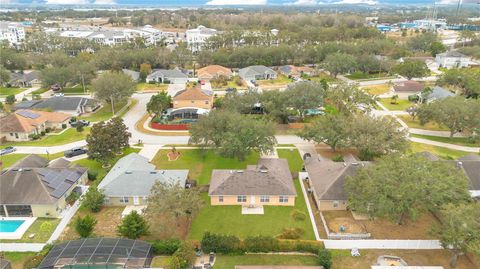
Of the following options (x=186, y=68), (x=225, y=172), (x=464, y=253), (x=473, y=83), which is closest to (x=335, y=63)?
(x=473, y=83)

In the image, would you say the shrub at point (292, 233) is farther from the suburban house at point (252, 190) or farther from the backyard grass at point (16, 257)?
the backyard grass at point (16, 257)

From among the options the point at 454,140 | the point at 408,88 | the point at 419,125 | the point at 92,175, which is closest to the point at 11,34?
the point at 92,175

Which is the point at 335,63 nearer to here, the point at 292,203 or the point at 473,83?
the point at 473,83

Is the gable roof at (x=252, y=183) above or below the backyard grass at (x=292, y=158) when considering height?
above

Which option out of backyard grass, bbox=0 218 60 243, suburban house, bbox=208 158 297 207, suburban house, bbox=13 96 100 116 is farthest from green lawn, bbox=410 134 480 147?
suburban house, bbox=13 96 100 116

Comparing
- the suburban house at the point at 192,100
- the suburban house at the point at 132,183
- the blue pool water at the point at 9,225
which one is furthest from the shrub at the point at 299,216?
the suburban house at the point at 192,100

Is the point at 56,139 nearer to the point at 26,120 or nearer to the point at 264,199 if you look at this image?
the point at 26,120
